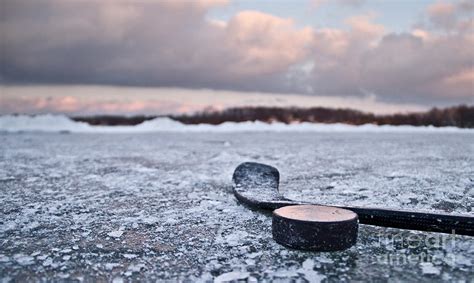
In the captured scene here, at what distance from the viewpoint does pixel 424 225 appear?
2.06 metres

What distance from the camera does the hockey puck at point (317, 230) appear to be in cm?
190

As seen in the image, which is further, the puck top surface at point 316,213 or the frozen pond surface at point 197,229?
the puck top surface at point 316,213

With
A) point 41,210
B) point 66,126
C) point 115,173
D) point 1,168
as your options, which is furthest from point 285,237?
point 66,126

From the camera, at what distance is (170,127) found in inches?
734

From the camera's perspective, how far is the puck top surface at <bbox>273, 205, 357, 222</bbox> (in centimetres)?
195

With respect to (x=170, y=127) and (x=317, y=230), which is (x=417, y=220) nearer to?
(x=317, y=230)

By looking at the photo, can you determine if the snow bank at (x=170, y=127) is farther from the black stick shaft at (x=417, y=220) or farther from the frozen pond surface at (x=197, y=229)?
the black stick shaft at (x=417, y=220)

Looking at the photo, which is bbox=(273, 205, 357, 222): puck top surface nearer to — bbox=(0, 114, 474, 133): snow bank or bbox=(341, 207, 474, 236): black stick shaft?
bbox=(341, 207, 474, 236): black stick shaft

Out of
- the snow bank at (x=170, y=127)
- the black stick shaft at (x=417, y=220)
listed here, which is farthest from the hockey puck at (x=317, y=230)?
the snow bank at (x=170, y=127)

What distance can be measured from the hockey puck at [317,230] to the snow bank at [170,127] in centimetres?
1563

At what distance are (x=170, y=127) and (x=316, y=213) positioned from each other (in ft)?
55.9

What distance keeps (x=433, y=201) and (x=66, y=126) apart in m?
18.4

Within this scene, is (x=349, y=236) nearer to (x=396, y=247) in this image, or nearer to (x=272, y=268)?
(x=396, y=247)

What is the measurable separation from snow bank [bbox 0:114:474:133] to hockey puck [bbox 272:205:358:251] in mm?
15627
